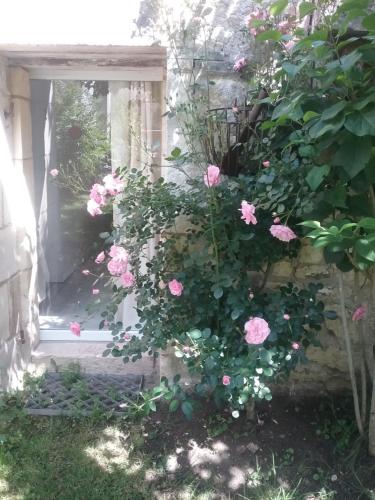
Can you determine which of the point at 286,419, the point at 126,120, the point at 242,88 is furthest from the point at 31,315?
the point at 242,88

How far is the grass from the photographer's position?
2.29 meters

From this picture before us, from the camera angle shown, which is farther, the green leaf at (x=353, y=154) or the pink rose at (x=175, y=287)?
the pink rose at (x=175, y=287)

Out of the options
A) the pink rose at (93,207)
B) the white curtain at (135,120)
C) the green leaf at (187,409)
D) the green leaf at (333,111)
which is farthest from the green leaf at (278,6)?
the green leaf at (187,409)

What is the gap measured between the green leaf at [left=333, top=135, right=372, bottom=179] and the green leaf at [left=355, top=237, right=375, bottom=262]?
25cm

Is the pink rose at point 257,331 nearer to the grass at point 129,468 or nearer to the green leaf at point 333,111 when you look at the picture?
the grass at point 129,468

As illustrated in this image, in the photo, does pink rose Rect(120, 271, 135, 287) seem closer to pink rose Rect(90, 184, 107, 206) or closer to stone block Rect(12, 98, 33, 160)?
pink rose Rect(90, 184, 107, 206)

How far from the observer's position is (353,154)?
177cm

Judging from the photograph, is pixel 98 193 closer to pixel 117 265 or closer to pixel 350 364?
pixel 117 265

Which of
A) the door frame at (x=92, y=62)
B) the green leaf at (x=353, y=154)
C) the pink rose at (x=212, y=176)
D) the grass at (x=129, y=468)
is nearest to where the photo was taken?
the green leaf at (x=353, y=154)

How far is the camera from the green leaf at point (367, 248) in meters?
1.64

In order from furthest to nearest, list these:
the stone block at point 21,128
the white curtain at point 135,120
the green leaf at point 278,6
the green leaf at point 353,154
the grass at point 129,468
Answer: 1. the white curtain at point 135,120
2. the stone block at point 21,128
3. the grass at point 129,468
4. the green leaf at point 278,6
5. the green leaf at point 353,154

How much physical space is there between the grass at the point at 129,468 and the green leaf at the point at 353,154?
1.50 meters

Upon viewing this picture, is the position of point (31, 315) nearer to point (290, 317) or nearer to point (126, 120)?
point (126, 120)

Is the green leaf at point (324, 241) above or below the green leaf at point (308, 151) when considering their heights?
below
